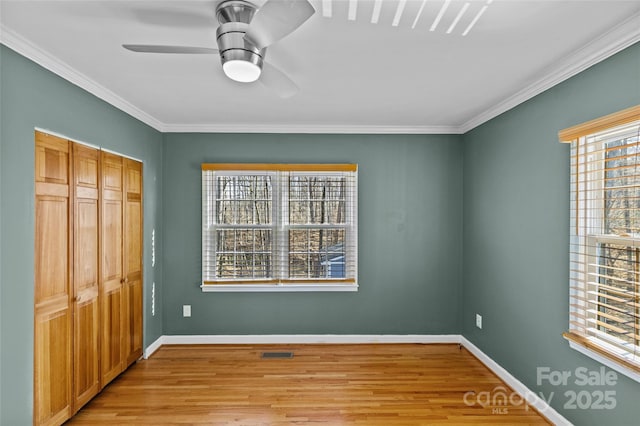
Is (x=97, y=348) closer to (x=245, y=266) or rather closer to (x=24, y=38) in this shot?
(x=245, y=266)

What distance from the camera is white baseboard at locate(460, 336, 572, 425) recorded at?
2.63m

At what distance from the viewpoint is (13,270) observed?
209cm

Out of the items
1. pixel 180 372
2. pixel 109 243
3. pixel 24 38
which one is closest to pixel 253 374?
pixel 180 372

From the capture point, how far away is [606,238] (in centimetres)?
225

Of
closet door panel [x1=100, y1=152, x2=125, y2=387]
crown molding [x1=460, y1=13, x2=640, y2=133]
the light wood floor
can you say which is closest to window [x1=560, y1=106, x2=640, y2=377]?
crown molding [x1=460, y1=13, x2=640, y2=133]

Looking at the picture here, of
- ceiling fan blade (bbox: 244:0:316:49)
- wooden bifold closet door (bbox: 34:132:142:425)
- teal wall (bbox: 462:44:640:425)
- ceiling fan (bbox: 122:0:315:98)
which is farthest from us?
wooden bifold closet door (bbox: 34:132:142:425)

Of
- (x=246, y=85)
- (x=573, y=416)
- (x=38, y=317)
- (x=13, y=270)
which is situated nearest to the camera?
(x=13, y=270)

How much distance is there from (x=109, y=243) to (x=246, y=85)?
1757 millimetres

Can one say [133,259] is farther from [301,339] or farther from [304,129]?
[304,129]

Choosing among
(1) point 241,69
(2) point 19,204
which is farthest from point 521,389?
(2) point 19,204

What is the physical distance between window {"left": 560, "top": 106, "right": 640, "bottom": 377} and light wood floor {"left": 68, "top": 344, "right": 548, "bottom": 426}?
923mm

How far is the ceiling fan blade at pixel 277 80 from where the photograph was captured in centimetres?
202

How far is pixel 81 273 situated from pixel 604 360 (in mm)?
3502

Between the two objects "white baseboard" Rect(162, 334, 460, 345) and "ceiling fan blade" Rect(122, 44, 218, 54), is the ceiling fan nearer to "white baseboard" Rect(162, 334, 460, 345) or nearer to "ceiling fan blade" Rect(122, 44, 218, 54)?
"ceiling fan blade" Rect(122, 44, 218, 54)
